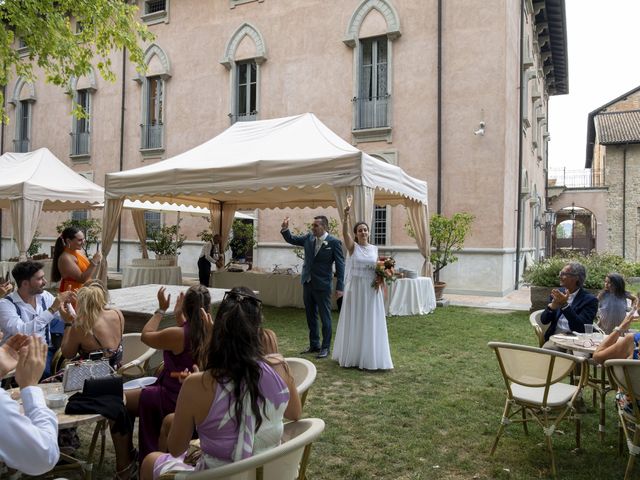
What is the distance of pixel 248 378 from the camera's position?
1.95m

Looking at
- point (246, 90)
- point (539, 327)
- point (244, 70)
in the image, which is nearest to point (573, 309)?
point (539, 327)

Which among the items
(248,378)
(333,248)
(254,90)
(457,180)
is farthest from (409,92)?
(248,378)

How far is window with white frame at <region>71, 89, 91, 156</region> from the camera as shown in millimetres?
19359

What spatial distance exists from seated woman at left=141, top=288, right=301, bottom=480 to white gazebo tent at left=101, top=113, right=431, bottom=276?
190 inches

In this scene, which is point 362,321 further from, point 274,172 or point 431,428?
point 274,172

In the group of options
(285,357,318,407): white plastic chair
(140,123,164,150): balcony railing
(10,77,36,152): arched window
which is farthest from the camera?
(10,77,36,152): arched window

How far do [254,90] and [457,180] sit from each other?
289 inches

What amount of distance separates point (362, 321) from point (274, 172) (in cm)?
285

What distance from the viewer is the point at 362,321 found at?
5.71m

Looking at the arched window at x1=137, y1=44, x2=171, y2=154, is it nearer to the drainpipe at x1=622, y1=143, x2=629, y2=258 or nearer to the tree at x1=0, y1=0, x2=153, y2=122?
the tree at x1=0, y1=0, x2=153, y2=122

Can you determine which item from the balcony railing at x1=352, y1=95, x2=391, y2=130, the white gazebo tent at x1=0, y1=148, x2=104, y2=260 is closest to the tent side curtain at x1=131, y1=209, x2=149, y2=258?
the white gazebo tent at x1=0, y1=148, x2=104, y2=260

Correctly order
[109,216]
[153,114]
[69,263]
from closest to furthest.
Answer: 1. [69,263]
2. [109,216]
3. [153,114]

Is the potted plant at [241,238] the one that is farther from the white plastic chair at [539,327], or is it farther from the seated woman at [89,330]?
the seated woman at [89,330]

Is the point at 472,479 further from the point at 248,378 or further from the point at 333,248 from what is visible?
the point at 333,248
